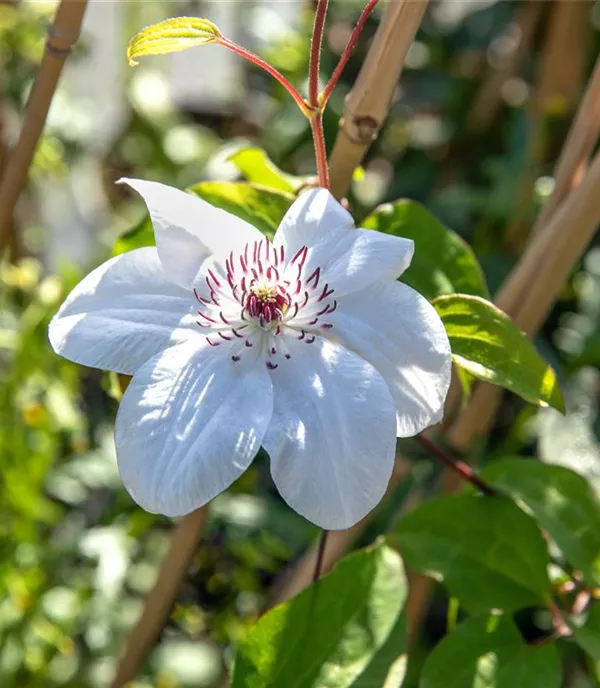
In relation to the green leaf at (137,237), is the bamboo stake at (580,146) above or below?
above

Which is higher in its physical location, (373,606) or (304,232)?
(304,232)

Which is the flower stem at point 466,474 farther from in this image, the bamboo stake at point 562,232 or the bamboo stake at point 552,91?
the bamboo stake at point 552,91

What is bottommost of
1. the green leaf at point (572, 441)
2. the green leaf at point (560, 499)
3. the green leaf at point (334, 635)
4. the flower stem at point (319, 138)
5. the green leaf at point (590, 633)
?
the green leaf at point (572, 441)

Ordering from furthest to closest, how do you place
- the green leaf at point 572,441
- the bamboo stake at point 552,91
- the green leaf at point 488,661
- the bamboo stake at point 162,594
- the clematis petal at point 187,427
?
1. the bamboo stake at point 552,91
2. the green leaf at point 572,441
3. the bamboo stake at point 162,594
4. the green leaf at point 488,661
5. the clematis petal at point 187,427

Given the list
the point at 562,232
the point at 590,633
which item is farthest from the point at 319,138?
the point at 590,633

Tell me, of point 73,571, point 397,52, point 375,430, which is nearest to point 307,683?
point 375,430

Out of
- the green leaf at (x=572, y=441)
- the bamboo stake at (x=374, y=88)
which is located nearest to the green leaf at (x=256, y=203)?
the bamboo stake at (x=374, y=88)

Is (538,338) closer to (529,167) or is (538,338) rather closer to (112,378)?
(529,167)
